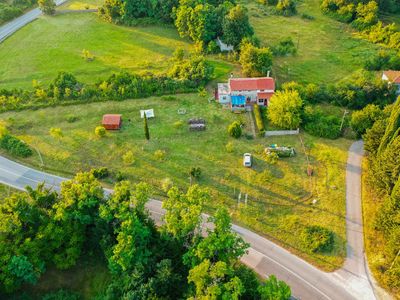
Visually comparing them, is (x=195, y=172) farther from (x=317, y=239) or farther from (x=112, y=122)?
(x=317, y=239)

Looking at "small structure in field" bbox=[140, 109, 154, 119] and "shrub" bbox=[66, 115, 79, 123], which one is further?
"small structure in field" bbox=[140, 109, 154, 119]

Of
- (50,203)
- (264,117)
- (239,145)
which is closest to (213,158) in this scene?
(239,145)

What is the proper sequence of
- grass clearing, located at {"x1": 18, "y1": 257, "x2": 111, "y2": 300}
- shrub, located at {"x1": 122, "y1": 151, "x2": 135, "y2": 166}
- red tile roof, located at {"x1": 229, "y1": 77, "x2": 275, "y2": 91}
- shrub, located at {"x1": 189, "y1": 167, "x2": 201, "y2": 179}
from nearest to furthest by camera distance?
grass clearing, located at {"x1": 18, "y1": 257, "x2": 111, "y2": 300} → shrub, located at {"x1": 189, "y1": 167, "x2": 201, "y2": 179} → shrub, located at {"x1": 122, "y1": 151, "x2": 135, "y2": 166} → red tile roof, located at {"x1": 229, "y1": 77, "x2": 275, "y2": 91}

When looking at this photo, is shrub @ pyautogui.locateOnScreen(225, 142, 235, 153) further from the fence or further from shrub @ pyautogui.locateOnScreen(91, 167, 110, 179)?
shrub @ pyautogui.locateOnScreen(91, 167, 110, 179)

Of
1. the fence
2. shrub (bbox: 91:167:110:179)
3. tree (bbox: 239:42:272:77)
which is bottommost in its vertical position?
shrub (bbox: 91:167:110:179)

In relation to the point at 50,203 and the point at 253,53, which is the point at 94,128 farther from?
the point at 253,53

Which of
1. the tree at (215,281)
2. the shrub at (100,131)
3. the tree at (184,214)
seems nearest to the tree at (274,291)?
the tree at (215,281)

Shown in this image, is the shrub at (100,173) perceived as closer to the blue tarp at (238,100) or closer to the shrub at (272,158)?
the shrub at (272,158)

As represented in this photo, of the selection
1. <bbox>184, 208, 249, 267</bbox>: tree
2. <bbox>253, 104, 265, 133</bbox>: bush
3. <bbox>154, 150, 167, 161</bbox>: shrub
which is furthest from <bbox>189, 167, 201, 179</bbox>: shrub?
<bbox>184, 208, 249, 267</bbox>: tree
